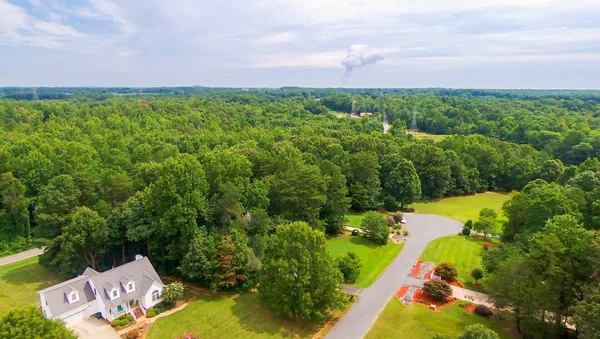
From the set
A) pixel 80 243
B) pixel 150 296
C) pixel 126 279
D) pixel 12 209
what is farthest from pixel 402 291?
pixel 12 209

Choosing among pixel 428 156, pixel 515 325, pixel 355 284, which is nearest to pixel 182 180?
pixel 355 284

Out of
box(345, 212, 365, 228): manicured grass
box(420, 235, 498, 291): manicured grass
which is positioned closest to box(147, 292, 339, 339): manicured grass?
box(420, 235, 498, 291): manicured grass

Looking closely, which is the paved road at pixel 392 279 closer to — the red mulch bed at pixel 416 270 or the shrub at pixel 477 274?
the red mulch bed at pixel 416 270

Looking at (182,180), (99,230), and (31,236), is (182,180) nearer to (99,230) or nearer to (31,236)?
(99,230)

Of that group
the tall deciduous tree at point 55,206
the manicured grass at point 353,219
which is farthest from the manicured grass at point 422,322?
the tall deciduous tree at point 55,206

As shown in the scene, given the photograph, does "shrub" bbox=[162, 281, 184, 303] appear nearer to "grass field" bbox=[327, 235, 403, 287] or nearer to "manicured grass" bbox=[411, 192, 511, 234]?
"grass field" bbox=[327, 235, 403, 287]
